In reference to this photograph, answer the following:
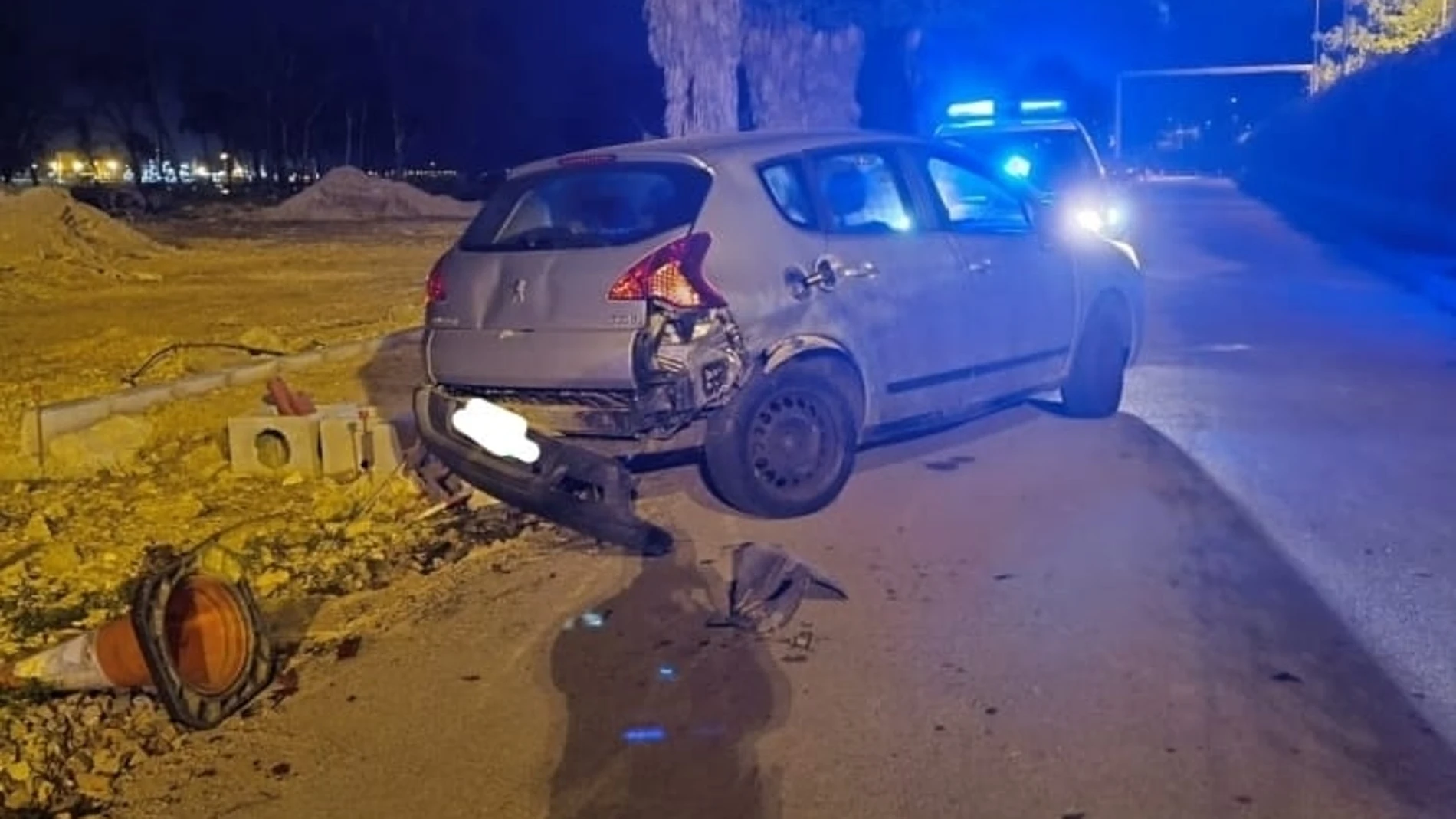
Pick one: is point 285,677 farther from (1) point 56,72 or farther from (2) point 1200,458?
(1) point 56,72

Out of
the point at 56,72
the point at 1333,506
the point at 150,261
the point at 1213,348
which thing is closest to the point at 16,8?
the point at 56,72

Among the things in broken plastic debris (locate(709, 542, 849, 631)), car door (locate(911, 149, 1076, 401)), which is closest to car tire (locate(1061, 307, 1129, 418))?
car door (locate(911, 149, 1076, 401))

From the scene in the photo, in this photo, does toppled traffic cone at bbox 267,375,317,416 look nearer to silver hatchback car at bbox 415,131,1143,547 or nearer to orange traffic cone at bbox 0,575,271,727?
silver hatchback car at bbox 415,131,1143,547

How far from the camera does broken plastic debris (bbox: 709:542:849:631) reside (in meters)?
6.71

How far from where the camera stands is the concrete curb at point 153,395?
1023 centimetres

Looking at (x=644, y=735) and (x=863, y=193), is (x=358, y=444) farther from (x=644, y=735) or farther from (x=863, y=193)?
(x=644, y=735)

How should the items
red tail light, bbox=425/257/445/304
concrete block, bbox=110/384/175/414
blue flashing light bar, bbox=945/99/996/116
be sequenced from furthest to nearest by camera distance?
blue flashing light bar, bbox=945/99/996/116 → concrete block, bbox=110/384/175/414 → red tail light, bbox=425/257/445/304

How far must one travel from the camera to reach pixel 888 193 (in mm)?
8977

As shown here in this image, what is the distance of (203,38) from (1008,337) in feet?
234

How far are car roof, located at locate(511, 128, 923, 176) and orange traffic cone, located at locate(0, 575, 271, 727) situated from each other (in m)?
3.21

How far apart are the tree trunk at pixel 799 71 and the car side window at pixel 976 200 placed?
28807mm

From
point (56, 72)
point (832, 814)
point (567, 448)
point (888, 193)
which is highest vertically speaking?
point (56, 72)

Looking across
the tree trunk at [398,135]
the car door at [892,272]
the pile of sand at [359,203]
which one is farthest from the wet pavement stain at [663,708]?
the tree trunk at [398,135]

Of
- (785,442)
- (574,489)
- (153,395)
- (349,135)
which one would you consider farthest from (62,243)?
(349,135)
